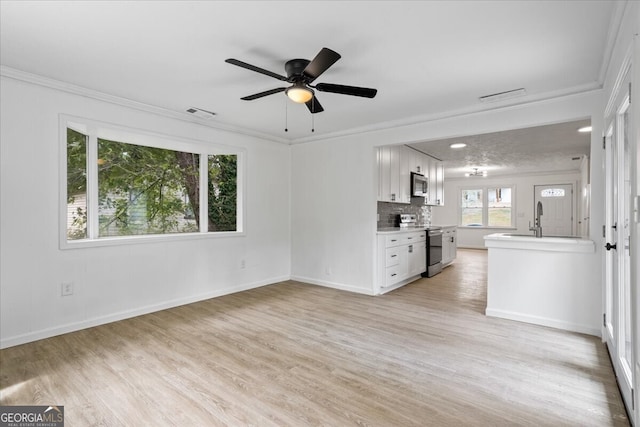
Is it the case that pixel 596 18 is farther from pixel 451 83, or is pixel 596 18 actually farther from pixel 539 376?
pixel 539 376

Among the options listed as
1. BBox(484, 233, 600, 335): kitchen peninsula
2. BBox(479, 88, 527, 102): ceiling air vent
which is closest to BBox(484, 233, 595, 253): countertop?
BBox(484, 233, 600, 335): kitchen peninsula

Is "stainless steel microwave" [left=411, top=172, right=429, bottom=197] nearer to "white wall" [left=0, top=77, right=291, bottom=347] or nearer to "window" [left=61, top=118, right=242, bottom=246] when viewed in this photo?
"window" [left=61, top=118, right=242, bottom=246]

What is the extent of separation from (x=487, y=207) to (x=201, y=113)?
30.0ft

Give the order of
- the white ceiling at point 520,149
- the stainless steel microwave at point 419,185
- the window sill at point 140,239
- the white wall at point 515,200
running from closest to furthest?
the window sill at point 140,239 → the white ceiling at point 520,149 → the stainless steel microwave at point 419,185 → the white wall at point 515,200

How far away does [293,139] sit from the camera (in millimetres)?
5461

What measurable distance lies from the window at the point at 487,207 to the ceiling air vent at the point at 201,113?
881 centimetres

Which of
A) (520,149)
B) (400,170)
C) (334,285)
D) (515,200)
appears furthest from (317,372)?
(515,200)

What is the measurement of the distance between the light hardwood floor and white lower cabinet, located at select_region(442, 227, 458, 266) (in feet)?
10.2

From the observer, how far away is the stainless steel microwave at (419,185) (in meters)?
5.86

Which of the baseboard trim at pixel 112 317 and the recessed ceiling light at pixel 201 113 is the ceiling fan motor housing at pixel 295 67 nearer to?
the recessed ceiling light at pixel 201 113

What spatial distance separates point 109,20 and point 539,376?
377cm

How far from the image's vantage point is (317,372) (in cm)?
239

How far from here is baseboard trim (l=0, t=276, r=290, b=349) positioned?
288 cm

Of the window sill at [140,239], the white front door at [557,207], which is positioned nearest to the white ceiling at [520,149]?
the white front door at [557,207]
